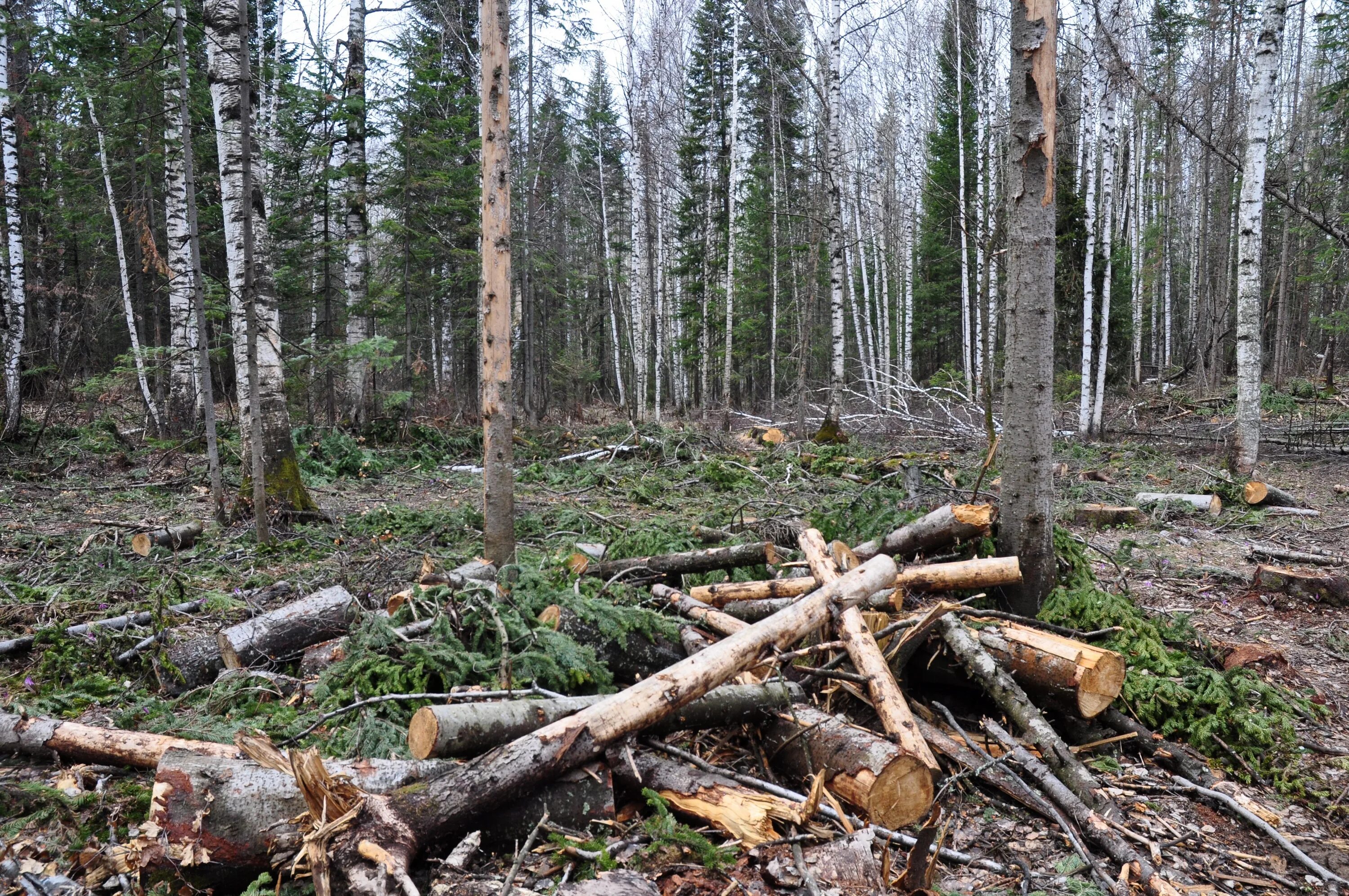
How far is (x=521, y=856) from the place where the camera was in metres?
2.56

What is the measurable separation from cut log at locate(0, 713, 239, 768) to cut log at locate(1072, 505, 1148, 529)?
370 inches

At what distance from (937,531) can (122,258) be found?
19.9 m

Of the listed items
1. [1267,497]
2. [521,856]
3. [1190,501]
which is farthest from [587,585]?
[1267,497]

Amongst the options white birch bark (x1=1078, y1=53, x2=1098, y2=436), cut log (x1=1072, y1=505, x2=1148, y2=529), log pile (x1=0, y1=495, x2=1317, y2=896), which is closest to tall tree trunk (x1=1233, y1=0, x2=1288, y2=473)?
cut log (x1=1072, y1=505, x2=1148, y2=529)

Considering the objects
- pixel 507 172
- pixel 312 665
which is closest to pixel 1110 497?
pixel 507 172

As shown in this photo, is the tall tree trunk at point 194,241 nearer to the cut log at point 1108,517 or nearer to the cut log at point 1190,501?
the cut log at point 1108,517

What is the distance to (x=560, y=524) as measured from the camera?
8359 mm

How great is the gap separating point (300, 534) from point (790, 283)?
856 inches

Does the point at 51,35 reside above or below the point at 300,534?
above

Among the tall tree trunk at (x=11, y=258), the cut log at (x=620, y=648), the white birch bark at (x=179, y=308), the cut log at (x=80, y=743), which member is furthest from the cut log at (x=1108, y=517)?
the tall tree trunk at (x=11, y=258)

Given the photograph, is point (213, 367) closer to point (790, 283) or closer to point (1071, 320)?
point (790, 283)

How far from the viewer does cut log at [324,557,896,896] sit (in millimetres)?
2672

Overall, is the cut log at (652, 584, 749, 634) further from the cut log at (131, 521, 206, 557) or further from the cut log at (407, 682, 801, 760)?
the cut log at (131, 521, 206, 557)

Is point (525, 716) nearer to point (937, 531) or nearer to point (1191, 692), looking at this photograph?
point (937, 531)
